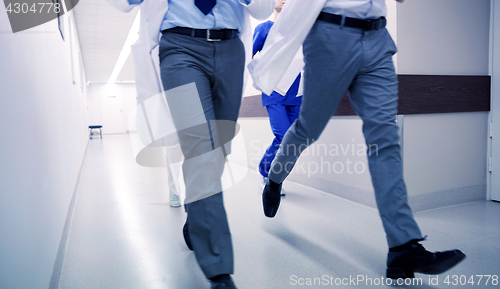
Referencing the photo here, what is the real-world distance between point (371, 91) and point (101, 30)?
737 cm

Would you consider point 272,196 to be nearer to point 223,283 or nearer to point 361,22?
point 223,283

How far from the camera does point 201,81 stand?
1050 millimetres

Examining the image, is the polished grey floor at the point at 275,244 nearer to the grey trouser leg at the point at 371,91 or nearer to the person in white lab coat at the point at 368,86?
the person in white lab coat at the point at 368,86

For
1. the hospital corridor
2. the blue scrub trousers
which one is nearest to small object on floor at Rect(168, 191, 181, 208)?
the hospital corridor

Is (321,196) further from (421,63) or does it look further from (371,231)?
(421,63)

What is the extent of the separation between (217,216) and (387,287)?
0.63 m

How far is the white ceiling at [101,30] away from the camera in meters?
5.79

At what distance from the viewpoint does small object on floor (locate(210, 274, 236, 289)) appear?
900 millimetres

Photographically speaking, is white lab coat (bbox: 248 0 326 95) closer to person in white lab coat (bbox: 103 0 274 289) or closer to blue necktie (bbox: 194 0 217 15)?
person in white lab coat (bbox: 103 0 274 289)

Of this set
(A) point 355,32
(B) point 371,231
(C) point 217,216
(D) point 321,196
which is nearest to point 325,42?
(A) point 355,32

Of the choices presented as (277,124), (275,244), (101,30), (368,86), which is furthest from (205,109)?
(101,30)

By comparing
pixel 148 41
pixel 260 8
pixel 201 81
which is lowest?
pixel 201 81

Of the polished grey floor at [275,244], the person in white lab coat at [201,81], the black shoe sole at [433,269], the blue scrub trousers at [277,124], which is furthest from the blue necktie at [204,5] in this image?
the blue scrub trousers at [277,124]

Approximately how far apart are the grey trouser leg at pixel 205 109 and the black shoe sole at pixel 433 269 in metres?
0.56
